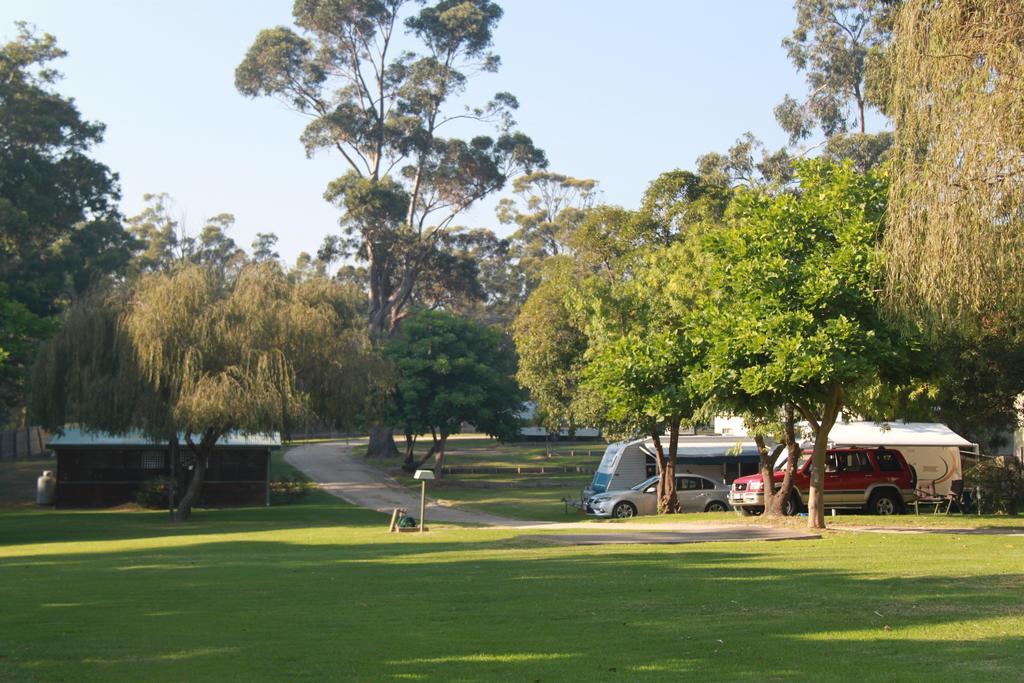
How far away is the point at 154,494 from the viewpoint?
4231 centimetres

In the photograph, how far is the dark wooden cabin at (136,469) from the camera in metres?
43.9

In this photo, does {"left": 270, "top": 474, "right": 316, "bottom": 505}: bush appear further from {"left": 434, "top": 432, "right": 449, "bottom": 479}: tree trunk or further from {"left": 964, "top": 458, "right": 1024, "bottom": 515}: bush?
{"left": 964, "top": 458, "right": 1024, "bottom": 515}: bush

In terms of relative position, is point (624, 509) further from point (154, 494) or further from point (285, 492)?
point (154, 494)

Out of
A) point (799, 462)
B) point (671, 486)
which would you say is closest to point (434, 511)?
point (671, 486)

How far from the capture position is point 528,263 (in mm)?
86688

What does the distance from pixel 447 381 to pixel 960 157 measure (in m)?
42.4

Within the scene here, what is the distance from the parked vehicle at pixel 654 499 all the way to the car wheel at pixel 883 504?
6.09 m

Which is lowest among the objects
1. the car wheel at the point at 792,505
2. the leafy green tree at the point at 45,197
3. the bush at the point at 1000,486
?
the car wheel at the point at 792,505

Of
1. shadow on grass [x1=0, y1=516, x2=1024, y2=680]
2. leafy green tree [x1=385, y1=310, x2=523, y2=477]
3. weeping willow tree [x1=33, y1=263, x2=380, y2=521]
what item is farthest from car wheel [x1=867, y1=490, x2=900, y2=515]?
leafy green tree [x1=385, y1=310, x2=523, y2=477]

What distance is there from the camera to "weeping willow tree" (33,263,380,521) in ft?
111

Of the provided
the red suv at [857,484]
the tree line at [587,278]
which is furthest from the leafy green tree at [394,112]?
the red suv at [857,484]

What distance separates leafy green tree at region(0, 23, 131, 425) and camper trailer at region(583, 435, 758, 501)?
959 inches

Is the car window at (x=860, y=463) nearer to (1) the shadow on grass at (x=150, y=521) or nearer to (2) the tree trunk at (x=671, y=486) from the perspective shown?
(2) the tree trunk at (x=671, y=486)

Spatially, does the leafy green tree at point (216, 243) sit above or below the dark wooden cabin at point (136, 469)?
above
